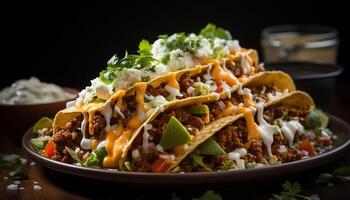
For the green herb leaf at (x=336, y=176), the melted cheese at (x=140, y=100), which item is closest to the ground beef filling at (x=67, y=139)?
the melted cheese at (x=140, y=100)

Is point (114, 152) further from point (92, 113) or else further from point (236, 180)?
point (236, 180)

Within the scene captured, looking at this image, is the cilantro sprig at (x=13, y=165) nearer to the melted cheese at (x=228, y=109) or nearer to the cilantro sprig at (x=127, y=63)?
the cilantro sprig at (x=127, y=63)

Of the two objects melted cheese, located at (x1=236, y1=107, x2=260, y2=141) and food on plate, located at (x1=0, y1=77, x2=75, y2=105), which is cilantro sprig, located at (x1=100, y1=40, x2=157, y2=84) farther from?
food on plate, located at (x1=0, y1=77, x2=75, y2=105)

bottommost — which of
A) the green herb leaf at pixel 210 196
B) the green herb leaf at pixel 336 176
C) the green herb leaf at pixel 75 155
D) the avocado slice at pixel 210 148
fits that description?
the green herb leaf at pixel 336 176

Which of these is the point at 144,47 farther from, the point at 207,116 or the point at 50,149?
the point at 50,149

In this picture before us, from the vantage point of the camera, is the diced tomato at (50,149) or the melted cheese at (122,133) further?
the diced tomato at (50,149)

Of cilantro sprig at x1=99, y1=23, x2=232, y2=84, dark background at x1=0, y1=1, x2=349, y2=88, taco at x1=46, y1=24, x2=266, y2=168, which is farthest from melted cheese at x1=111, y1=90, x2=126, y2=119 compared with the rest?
dark background at x1=0, y1=1, x2=349, y2=88

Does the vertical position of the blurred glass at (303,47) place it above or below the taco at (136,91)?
below

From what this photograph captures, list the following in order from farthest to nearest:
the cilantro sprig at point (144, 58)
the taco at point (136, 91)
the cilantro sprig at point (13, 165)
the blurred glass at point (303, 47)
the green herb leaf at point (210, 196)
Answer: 1. the blurred glass at point (303, 47)
2. the cilantro sprig at point (13, 165)
3. the cilantro sprig at point (144, 58)
4. the taco at point (136, 91)
5. the green herb leaf at point (210, 196)

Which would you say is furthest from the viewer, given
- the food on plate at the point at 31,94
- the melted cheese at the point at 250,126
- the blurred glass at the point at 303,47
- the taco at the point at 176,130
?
the blurred glass at the point at 303,47
